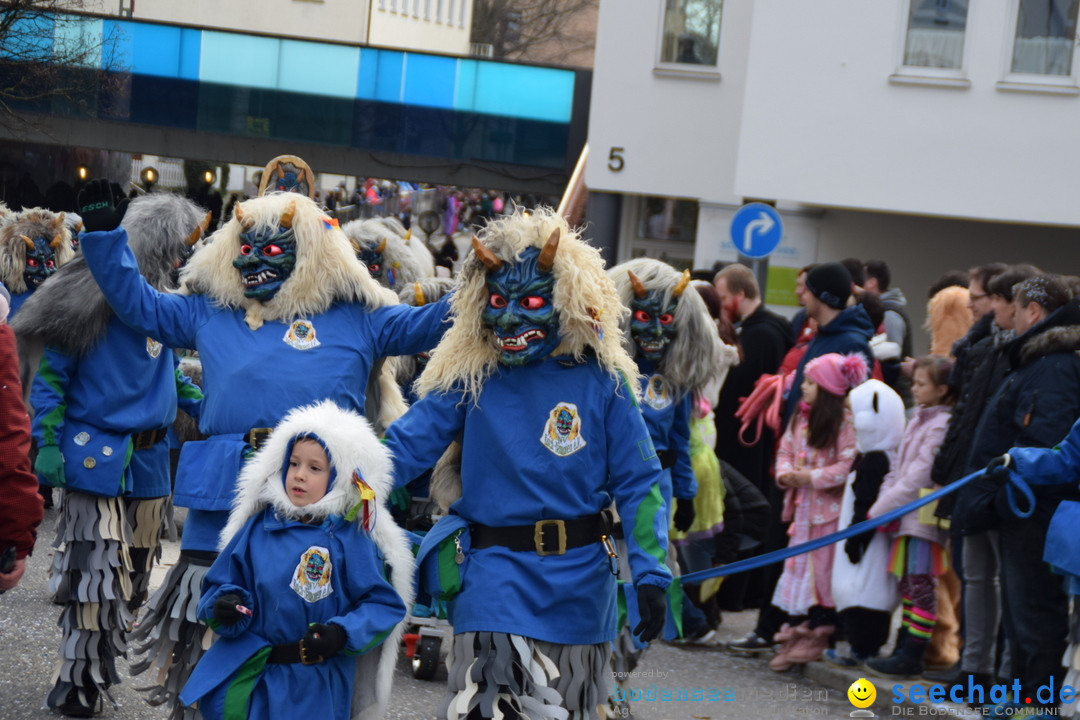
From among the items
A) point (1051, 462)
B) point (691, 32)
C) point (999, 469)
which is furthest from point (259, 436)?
point (691, 32)

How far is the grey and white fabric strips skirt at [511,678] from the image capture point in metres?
4.33

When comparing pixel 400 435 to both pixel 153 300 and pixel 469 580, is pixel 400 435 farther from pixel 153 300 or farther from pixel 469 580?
pixel 153 300

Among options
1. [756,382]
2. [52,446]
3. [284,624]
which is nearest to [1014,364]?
[756,382]

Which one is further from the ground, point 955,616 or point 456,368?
point 456,368

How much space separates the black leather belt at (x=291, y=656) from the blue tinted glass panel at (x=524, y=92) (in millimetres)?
19235

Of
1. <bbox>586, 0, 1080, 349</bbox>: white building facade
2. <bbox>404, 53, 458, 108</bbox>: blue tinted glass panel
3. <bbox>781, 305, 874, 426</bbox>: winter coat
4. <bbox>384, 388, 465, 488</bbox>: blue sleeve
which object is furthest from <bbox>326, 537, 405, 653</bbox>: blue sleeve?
<bbox>404, 53, 458, 108</bbox>: blue tinted glass panel

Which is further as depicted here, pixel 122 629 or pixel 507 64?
pixel 507 64

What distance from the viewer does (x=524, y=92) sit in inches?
901

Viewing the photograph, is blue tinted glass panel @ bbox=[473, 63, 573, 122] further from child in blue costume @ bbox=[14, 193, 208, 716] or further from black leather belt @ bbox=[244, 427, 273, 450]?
black leather belt @ bbox=[244, 427, 273, 450]

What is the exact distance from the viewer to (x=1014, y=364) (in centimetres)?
639

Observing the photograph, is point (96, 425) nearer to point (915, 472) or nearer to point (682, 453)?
point (682, 453)

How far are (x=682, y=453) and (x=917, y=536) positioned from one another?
1.30m

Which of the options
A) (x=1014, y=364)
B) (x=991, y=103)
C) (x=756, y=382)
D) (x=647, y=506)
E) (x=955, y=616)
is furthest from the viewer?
(x=991, y=103)

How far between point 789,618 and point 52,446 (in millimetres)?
4010
